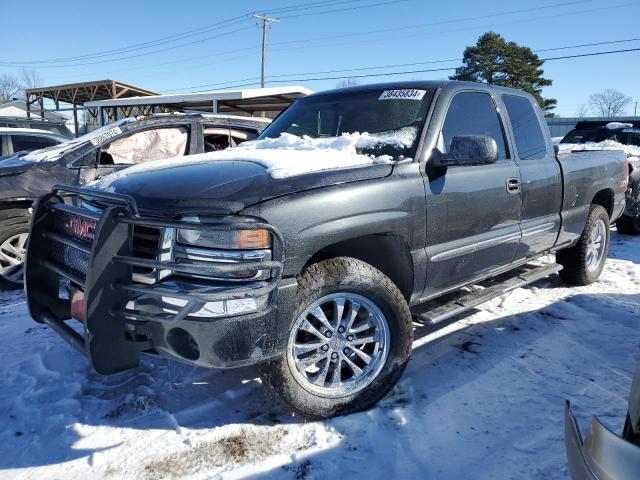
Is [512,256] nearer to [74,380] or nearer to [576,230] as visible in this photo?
[576,230]

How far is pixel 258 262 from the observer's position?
2.20m

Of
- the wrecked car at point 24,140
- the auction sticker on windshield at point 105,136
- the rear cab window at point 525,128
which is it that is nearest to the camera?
the rear cab window at point 525,128

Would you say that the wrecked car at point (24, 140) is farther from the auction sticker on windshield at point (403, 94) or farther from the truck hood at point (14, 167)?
the auction sticker on windshield at point (403, 94)

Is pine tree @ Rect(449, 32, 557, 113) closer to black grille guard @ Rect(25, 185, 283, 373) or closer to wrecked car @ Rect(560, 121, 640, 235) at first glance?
wrecked car @ Rect(560, 121, 640, 235)

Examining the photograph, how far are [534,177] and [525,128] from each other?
0.50 meters

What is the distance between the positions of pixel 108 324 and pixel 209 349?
0.50 m

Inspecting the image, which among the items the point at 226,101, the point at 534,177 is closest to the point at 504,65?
the point at 226,101

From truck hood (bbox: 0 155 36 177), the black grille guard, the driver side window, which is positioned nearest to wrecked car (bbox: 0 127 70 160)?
truck hood (bbox: 0 155 36 177)

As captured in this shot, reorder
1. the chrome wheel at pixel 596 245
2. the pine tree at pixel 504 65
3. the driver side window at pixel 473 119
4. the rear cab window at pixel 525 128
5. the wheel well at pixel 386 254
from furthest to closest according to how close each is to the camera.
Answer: the pine tree at pixel 504 65 < the chrome wheel at pixel 596 245 < the rear cab window at pixel 525 128 < the driver side window at pixel 473 119 < the wheel well at pixel 386 254

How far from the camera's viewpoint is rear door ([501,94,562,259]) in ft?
12.7

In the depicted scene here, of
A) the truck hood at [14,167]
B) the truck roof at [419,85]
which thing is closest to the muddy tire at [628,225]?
the truck roof at [419,85]

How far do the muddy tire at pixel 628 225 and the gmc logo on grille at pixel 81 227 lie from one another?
26.8 feet

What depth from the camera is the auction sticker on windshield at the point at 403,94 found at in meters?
3.35

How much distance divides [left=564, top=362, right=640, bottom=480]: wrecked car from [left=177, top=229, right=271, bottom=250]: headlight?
1.39 meters
